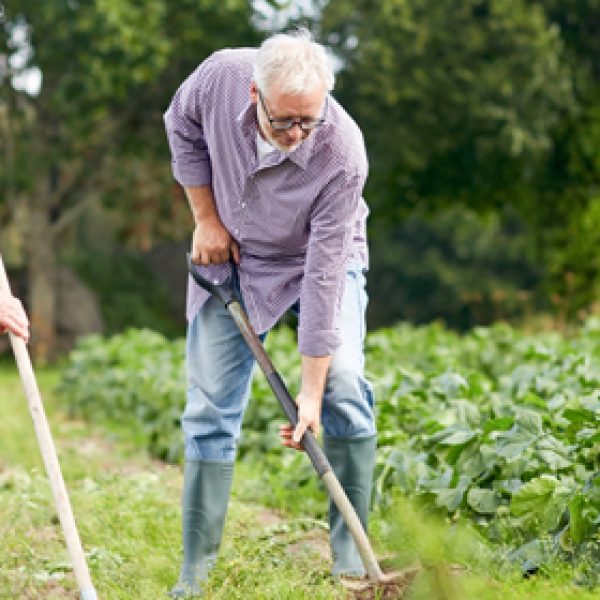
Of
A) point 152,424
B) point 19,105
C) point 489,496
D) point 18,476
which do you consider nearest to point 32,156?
point 19,105

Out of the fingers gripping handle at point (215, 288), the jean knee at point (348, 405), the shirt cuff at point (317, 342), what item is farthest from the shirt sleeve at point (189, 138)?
the jean knee at point (348, 405)

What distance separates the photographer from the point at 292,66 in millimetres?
3273

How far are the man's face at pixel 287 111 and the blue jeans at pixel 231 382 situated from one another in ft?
2.00

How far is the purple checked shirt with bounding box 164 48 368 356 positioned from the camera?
11.8 feet

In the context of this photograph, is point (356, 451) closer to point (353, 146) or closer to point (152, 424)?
point (353, 146)

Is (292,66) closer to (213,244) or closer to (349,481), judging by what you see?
(213,244)

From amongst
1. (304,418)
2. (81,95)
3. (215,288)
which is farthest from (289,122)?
(81,95)

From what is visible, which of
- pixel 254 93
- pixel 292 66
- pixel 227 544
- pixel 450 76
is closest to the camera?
pixel 292 66

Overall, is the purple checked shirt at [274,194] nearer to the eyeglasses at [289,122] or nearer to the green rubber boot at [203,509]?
the eyeglasses at [289,122]

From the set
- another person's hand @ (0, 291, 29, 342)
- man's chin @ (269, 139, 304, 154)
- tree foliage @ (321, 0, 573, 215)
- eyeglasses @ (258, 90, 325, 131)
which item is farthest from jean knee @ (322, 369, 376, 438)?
tree foliage @ (321, 0, 573, 215)

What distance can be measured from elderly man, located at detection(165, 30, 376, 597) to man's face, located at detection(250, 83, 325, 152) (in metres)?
0.01

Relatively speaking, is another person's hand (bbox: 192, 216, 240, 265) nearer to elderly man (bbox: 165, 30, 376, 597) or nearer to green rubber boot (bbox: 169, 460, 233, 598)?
elderly man (bbox: 165, 30, 376, 597)

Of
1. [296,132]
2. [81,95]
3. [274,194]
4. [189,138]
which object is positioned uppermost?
[296,132]

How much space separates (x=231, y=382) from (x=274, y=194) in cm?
63
